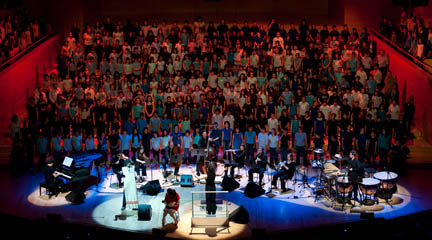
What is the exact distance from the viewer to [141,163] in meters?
16.3

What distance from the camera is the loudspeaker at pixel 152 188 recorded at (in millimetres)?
15336

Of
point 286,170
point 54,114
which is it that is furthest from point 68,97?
point 286,170

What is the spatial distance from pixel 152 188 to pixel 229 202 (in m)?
2.24

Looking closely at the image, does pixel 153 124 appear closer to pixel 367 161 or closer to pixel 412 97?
pixel 367 161

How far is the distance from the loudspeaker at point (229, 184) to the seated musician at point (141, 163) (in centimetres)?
243

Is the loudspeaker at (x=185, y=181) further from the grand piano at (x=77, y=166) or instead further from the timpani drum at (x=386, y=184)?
the timpani drum at (x=386, y=184)

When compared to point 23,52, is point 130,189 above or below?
below

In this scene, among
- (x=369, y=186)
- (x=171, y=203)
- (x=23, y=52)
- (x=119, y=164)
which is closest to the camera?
(x=171, y=203)

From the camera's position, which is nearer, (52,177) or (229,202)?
(229,202)

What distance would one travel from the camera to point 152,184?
15398 mm

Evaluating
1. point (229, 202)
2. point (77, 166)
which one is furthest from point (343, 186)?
point (77, 166)

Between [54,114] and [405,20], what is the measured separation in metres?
14.5

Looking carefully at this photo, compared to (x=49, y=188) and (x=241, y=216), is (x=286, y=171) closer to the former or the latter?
(x=241, y=216)

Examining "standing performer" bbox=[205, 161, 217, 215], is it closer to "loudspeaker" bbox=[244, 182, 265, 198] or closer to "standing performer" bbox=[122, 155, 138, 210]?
"loudspeaker" bbox=[244, 182, 265, 198]
